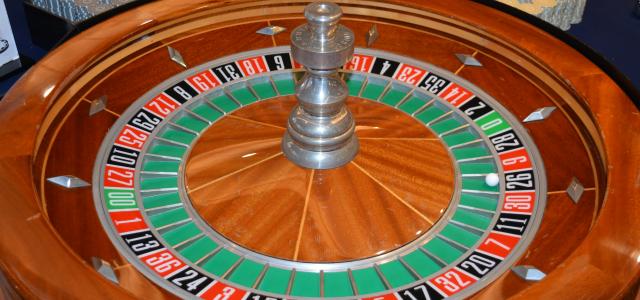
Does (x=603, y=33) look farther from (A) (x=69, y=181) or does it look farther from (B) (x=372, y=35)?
(A) (x=69, y=181)

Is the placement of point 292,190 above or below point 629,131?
below

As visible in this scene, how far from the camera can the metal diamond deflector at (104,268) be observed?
1997 mm

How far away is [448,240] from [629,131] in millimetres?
668

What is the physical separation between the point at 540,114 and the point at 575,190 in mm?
413

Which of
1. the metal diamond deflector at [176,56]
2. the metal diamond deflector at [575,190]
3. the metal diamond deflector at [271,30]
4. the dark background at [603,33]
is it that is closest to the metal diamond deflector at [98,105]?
the metal diamond deflector at [176,56]

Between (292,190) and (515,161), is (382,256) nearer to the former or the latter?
(292,190)

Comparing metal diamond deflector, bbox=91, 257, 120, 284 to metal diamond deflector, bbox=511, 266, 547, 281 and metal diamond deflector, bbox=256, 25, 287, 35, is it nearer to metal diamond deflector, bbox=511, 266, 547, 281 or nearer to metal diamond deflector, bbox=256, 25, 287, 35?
metal diamond deflector, bbox=511, 266, 547, 281

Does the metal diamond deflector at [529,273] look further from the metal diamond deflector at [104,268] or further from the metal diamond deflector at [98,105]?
the metal diamond deflector at [98,105]

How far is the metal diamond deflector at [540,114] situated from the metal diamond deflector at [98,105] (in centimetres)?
148

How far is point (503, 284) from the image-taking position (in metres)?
2.00

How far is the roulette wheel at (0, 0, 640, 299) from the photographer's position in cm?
201

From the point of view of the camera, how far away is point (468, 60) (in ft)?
9.56

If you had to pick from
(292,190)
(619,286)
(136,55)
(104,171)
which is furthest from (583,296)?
(136,55)

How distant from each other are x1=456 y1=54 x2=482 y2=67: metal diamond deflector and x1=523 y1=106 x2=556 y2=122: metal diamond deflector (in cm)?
34
